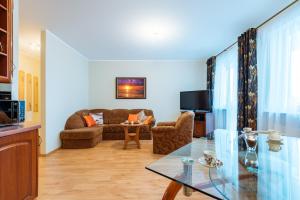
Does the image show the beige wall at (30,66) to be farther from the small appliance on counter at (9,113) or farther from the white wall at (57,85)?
the small appliance on counter at (9,113)

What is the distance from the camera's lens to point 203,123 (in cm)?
575

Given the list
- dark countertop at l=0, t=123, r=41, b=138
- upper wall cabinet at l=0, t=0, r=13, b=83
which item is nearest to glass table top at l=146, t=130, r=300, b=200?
dark countertop at l=0, t=123, r=41, b=138

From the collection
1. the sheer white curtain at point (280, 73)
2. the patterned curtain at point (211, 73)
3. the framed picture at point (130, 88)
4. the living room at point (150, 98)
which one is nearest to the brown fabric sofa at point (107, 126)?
the living room at point (150, 98)

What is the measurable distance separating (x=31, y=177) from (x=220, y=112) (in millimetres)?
4875

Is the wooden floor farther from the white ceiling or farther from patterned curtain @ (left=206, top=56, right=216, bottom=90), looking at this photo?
patterned curtain @ (left=206, top=56, right=216, bottom=90)

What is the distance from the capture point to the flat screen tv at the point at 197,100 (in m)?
5.70

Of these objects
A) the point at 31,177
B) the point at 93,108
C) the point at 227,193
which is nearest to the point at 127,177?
the point at 31,177

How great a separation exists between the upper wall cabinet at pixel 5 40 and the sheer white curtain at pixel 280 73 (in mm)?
3671

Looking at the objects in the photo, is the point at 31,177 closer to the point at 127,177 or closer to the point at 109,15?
the point at 127,177

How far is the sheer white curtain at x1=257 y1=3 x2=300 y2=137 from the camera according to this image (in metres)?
2.81

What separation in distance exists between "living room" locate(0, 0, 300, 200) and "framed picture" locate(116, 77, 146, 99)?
34 mm

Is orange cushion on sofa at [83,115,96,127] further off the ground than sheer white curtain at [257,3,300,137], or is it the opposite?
sheer white curtain at [257,3,300,137]

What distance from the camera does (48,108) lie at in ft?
12.9

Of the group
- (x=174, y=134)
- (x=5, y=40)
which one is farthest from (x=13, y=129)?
(x=174, y=134)
